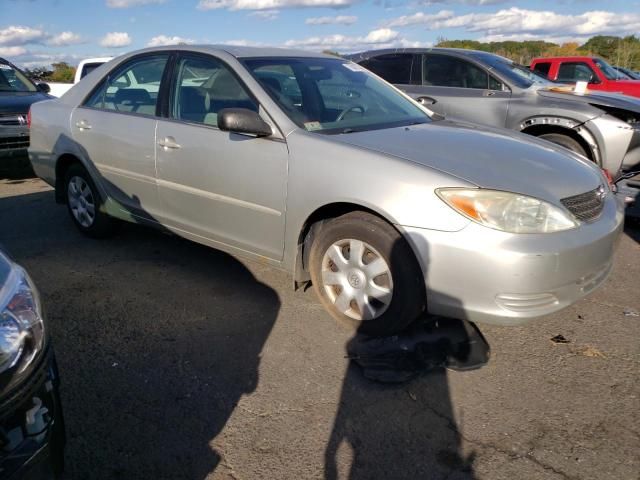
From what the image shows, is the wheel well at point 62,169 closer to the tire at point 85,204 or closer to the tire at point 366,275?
the tire at point 85,204

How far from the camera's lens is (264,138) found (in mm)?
3320

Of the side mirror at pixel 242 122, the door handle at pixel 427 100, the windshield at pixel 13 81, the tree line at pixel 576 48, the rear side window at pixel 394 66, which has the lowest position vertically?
the door handle at pixel 427 100

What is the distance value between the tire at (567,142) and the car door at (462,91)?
2.02 ft

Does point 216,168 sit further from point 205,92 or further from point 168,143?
point 205,92

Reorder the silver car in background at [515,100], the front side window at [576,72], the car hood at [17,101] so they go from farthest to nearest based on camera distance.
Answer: the front side window at [576,72] → the car hood at [17,101] → the silver car in background at [515,100]

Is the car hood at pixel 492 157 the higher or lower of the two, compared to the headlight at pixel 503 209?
higher

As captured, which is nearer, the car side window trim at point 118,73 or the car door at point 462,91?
the car side window trim at point 118,73

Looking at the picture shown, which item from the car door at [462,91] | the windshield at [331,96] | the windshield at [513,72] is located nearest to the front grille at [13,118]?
the windshield at [331,96]

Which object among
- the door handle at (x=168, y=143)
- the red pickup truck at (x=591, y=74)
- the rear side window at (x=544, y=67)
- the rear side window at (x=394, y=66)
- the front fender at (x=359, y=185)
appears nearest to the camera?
the front fender at (x=359, y=185)

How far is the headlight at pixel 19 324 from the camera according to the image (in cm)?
151

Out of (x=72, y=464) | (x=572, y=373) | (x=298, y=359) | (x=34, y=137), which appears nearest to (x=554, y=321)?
(x=572, y=373)

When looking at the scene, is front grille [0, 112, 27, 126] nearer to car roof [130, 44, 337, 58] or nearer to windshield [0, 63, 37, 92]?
windshield [0, 63, 37, 92]

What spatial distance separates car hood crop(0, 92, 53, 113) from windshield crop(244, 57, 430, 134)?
17.7 feet

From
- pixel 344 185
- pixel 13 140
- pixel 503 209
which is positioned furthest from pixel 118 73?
pixel 13 140
